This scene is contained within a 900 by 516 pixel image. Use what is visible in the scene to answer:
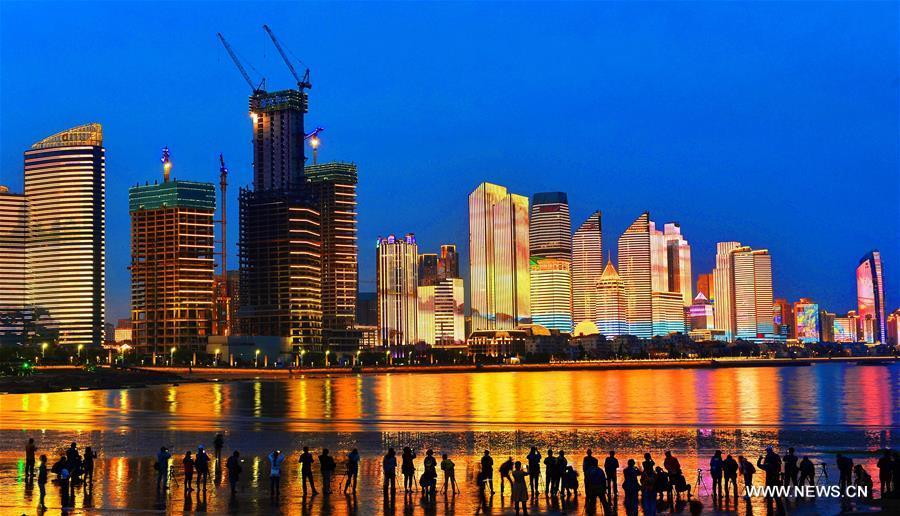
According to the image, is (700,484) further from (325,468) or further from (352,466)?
(325,468)

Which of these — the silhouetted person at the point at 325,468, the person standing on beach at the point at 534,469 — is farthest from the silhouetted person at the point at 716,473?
the silhouetted person at the point at 325,468

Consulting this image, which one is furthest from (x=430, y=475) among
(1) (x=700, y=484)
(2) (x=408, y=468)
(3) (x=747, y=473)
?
(1) (x=700, y=484)

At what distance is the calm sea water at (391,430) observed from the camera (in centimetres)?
4616

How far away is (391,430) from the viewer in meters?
86.4

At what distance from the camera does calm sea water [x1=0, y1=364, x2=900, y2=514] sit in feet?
151

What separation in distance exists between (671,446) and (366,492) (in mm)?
28939

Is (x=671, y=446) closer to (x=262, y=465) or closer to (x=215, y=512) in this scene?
(x=262, y=465)

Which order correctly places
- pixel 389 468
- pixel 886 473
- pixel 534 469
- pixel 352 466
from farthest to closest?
pixel 352 466, pixel 534 469, pixel 389 468, pixel 886 473

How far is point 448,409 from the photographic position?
122 metres

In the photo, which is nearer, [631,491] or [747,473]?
[631,491]

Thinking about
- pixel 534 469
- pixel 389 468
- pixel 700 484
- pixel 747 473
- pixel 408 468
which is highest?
pixel 389 468

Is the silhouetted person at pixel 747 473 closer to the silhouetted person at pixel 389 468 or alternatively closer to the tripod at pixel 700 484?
the tripod at pixel 700 484

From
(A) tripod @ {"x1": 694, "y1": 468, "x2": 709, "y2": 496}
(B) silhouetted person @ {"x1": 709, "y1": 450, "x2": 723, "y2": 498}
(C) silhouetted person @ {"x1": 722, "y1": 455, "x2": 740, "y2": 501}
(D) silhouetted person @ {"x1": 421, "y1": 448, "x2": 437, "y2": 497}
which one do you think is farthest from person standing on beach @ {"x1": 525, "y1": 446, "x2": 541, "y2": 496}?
(C) silhouetted person @ {"x1": 722, "y1": 455, "x2": 740, "y2": 501}

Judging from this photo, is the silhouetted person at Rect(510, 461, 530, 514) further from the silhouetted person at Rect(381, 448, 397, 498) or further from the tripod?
the tripod
